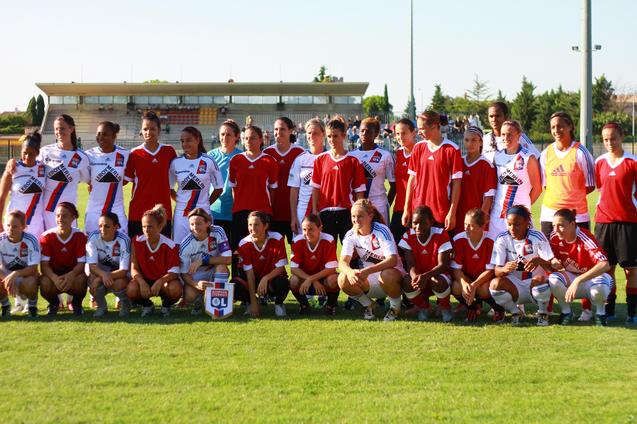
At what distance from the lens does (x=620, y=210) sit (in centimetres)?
614

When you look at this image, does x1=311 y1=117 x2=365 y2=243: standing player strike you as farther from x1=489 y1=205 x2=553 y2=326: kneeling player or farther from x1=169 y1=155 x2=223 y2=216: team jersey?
x1=489 y1=205 x2=553 y2=326: kneeling player

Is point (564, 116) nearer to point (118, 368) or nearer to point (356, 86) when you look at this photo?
point (118, 368)

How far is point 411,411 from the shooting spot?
12.4 feet

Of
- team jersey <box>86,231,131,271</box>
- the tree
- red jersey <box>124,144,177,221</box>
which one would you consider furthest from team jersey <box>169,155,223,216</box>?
the tree

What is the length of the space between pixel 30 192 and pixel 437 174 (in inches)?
148

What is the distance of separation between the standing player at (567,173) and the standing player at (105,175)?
3.91m

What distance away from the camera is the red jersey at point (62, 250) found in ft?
21.3

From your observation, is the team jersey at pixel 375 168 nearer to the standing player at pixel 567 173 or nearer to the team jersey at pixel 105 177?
the standing player at pixel 567 173

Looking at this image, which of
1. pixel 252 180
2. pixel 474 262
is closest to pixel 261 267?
pixel 252 180

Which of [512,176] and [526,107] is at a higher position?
[526,107]

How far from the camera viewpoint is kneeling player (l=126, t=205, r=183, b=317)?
6266 millimetres

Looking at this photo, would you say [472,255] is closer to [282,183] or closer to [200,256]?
[282,183]

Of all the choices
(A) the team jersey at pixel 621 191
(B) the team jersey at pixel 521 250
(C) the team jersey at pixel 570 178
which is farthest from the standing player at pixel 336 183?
(A) the team jersey at pixel 621 191

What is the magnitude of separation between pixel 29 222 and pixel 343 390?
13.2 feet
